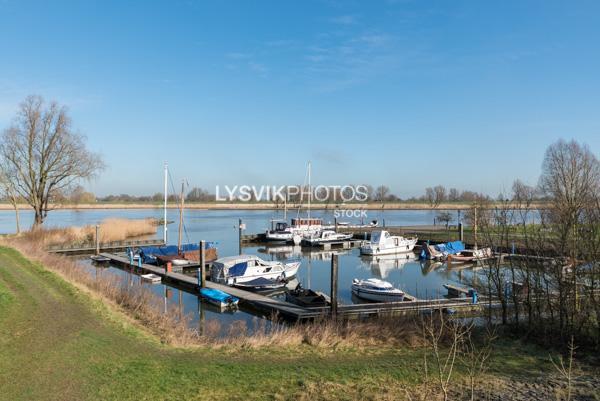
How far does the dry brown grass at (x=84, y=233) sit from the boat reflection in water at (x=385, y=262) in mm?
27957

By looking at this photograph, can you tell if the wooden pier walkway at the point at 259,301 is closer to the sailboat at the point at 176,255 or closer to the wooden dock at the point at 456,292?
the sailboat at the point at 176,255

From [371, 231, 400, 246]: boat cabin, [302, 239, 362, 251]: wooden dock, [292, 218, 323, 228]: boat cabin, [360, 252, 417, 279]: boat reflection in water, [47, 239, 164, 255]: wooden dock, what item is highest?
[292, 218, 323, 228]: boat cabin

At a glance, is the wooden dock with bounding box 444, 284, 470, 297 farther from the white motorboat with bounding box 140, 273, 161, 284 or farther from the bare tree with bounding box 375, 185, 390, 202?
the bare tree with bounding box 375, 185, 390, 202

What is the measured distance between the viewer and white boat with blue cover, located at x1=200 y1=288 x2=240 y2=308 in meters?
22.5

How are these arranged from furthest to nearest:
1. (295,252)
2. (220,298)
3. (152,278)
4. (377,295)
→ (295,252) → (152,278) → (377,295) → (220,298)

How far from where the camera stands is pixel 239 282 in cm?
2733

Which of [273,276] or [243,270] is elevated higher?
[243,270]

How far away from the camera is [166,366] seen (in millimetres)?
10000

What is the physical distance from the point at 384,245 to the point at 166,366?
38.3 m

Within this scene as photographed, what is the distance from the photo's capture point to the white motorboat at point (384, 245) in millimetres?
46031

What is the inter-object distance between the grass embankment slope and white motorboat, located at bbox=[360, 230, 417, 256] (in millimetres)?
33738

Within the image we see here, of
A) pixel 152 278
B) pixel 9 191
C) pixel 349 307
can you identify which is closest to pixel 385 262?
pixel 152 278

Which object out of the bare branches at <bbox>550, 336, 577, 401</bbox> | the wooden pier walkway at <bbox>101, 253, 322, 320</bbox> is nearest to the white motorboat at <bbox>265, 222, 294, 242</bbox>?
the wooden pier walkway at <bbox>101, 253, 322, 320</bbox>

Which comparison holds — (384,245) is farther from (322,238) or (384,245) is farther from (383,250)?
(322,238)
